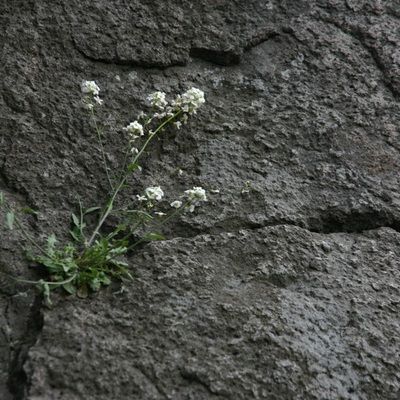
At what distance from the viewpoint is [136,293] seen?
1.81 metres

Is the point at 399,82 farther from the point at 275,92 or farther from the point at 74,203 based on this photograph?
the point at 74,203

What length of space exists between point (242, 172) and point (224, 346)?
27.8 inches

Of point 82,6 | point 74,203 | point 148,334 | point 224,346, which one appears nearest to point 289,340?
point 224,346

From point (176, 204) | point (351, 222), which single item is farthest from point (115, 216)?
point (351, 222)

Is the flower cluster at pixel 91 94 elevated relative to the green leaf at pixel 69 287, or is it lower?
elevated

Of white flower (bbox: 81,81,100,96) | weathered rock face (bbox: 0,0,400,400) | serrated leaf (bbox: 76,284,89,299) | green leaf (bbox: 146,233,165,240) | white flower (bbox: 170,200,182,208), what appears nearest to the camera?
weathered rock face (bbox: 0,0,400,400)

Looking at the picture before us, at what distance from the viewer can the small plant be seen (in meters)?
1.80

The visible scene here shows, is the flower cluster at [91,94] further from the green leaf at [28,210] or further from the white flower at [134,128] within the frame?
the green leaf at [28,210]

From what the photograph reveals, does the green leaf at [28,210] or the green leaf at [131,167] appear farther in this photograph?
the green leaf at [131,167]

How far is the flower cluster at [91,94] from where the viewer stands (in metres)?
2.09

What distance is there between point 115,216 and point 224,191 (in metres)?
0.38

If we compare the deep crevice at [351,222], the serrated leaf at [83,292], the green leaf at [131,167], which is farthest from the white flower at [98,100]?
the deep crevice at [351,222]

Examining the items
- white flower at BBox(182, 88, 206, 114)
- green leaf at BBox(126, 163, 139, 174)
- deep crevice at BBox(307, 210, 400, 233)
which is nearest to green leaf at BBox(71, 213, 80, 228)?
green leaf at BBox(126, 163, 139, 174)

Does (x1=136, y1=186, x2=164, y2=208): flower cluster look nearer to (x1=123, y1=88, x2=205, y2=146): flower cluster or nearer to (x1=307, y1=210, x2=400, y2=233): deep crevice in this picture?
(x1=123, y1=88, x2=205, y2=146): flower cluster
